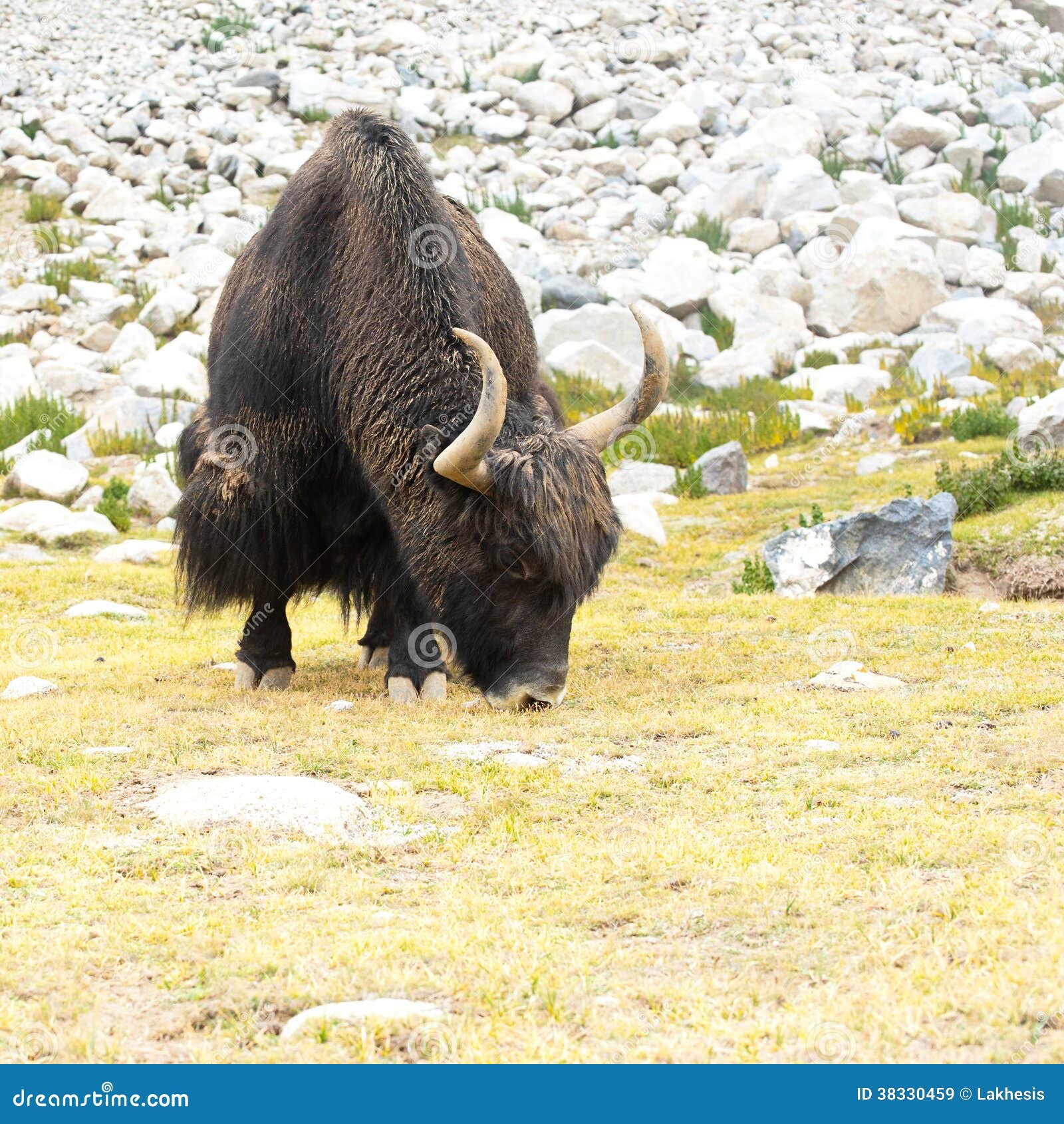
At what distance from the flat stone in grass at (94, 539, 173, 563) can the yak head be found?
5370 mm

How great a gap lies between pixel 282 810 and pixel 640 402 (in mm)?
2949

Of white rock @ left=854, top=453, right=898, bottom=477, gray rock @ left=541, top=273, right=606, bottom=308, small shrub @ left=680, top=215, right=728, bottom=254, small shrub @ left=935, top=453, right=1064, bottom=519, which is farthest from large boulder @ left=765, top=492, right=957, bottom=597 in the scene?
small shrub @ left=680, top=215, right=728, bottom=254

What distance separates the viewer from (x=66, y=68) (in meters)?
24.6

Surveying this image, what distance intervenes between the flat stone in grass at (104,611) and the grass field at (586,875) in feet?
6.68

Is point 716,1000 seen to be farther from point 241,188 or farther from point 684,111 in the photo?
point 684,111

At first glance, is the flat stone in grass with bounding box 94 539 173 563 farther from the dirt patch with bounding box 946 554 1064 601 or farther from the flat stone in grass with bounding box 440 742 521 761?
the flat stone in grass with bounding box 440 742 521 761

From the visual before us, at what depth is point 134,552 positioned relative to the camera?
10969 millimetres

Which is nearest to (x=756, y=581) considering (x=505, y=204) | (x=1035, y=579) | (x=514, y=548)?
(x=1035, y=579)

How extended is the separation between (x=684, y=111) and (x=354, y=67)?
5994mm

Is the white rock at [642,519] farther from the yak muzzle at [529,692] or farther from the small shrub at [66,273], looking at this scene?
the small shrub at [66,273]

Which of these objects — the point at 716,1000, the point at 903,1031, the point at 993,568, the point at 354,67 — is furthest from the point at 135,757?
the point at 354,67

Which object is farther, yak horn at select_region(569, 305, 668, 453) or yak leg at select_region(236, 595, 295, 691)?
yak leg at select_region(236, 595, 295, 691)

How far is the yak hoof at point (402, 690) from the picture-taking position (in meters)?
6.50

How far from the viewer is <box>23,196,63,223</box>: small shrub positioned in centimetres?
2056
